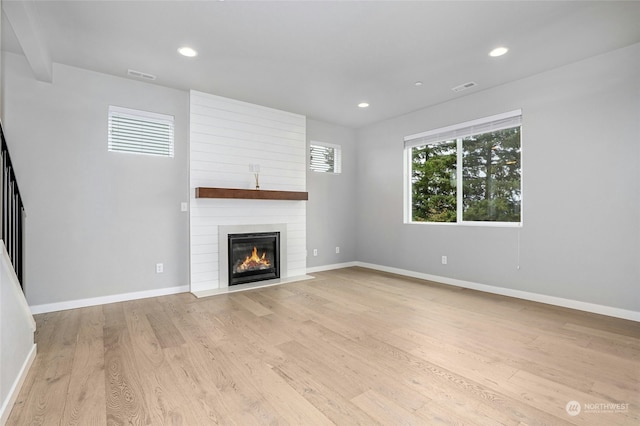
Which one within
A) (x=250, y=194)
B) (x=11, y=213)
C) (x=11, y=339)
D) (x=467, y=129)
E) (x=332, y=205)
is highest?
(x=467, y=129)

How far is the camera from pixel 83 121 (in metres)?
3.53

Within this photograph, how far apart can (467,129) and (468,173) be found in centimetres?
63

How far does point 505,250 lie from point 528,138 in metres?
1.43

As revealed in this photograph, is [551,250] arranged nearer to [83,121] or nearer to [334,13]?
[334,13]

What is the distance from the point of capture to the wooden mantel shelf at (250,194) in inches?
161

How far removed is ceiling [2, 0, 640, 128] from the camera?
2.46 m

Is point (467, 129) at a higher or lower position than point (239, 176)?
higher

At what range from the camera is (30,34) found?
2576mm

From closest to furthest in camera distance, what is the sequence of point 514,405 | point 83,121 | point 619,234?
point 514,405 → point 619,234 → point 83,121

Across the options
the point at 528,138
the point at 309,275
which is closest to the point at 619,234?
the point at 528,138

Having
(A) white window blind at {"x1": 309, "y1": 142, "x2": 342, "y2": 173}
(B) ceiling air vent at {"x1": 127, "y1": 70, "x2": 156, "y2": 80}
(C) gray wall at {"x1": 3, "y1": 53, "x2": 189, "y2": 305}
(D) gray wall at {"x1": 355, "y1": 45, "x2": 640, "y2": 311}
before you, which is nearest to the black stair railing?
(C) gray wall at {"x1": 3, "y1": 53, "x2": 189, "y2": 305}

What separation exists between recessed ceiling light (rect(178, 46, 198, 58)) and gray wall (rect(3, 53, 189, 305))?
109 centimetres
